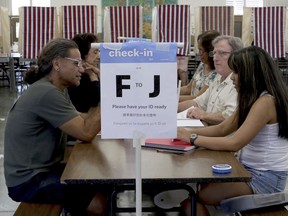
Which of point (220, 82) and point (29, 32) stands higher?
point (29, 32)

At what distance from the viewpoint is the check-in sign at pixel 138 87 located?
1.46m

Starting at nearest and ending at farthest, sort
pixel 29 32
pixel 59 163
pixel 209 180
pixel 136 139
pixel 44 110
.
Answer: pixel 136 139 → pixel 209 180 → pixel 44 110 → pixel 59 163 → pixel 29 32

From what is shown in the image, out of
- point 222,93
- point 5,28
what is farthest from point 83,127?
point 5,28

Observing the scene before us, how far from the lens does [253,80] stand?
211 cm

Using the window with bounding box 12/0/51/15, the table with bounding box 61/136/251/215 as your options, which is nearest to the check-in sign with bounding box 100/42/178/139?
the table with bounding box 61/136/251/215

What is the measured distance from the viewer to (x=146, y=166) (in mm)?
1848

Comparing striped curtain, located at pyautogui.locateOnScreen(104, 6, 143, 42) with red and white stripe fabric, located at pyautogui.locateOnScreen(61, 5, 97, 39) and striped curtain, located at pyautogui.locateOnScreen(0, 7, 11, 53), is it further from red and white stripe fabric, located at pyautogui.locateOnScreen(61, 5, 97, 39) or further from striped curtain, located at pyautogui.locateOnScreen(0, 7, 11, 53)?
striped curtain, located at pyautogui.locateOnScreen(0, 7, 11, 53)

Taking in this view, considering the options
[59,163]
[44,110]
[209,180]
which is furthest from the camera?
[59,163]

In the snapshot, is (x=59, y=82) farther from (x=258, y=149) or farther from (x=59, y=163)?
(x=258, y=149)

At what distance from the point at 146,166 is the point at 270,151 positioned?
61 centimetres

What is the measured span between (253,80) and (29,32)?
6.45 m

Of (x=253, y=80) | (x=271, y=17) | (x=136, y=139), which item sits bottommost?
(x=136, y=139)

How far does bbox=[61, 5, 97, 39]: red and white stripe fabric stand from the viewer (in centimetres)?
797

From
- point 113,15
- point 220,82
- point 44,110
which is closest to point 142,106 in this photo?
point 44,110
